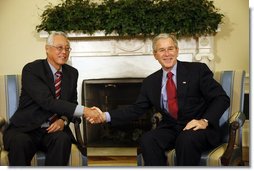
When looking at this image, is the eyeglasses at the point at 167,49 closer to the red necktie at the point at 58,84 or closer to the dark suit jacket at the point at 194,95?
the dark suit jacket at the point at 194,95

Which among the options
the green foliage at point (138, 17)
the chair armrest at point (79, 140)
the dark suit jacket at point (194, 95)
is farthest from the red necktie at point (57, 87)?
the green foliage at point (138, 17)

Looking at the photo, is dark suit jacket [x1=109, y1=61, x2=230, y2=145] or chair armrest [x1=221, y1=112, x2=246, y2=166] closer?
chair armrest [x1=221, y1=112, x2=246, y2=166]

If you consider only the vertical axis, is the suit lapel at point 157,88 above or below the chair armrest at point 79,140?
above

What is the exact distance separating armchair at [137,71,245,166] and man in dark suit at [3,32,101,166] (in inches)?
17.0

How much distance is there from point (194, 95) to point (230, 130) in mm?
277

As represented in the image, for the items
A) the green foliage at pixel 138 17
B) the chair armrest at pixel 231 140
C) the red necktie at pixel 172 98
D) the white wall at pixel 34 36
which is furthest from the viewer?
the white wall at pixel 34 36

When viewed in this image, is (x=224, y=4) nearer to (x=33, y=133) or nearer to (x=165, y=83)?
(x=165, y=83)

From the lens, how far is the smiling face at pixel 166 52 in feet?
6.75

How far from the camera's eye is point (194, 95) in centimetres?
202

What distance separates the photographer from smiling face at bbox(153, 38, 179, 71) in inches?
81.0

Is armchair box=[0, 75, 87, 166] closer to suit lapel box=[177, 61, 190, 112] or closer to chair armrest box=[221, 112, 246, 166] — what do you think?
suit lapel box=[177, 61, 190, 112]

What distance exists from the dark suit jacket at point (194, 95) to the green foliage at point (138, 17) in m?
1.41

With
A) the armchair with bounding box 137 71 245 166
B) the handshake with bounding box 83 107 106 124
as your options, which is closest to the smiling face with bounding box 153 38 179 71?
the armchair with bounding box 137 71 245 166

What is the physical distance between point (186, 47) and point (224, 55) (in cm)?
40
